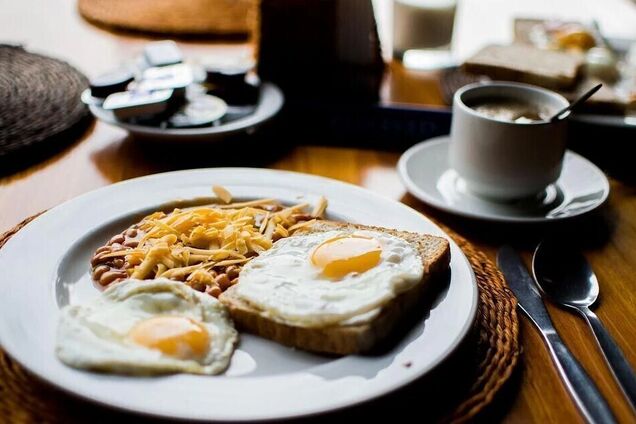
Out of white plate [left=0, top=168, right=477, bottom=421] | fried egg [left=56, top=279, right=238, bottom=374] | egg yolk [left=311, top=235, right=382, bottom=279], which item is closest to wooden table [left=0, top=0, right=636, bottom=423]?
white plate [left=0, top=168, right=477, bottom=421]

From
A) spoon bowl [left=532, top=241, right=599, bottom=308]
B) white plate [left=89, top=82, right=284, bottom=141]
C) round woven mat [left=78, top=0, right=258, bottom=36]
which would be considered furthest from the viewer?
round woven mat [left=78, top=0, right=258, bottom=36]

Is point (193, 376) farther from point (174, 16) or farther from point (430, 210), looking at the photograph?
point (174, 16)

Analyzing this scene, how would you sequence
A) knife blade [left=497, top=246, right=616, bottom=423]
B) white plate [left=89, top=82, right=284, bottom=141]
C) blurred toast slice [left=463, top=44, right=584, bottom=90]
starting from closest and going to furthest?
knife blade [left=497, top=246, right=616, bottom=423] → white plate [left=89, top=82, right=284, bottom=141] → blurred toast slice [left=463, top=44, right=584, bottom=90]

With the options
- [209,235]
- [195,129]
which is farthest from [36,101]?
[209,235]

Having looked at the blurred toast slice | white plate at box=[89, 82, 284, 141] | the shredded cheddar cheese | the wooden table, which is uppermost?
the blurred toast slice

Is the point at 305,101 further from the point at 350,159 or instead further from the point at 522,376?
the point at 522,376

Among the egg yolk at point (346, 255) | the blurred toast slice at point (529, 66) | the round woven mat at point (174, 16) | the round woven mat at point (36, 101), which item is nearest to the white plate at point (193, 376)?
the egg yolk at point (346, 255)

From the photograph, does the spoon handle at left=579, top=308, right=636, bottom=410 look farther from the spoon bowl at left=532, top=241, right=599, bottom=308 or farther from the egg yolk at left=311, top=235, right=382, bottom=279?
the egg yolk at left=311, top=235, right=382, bottom=279
